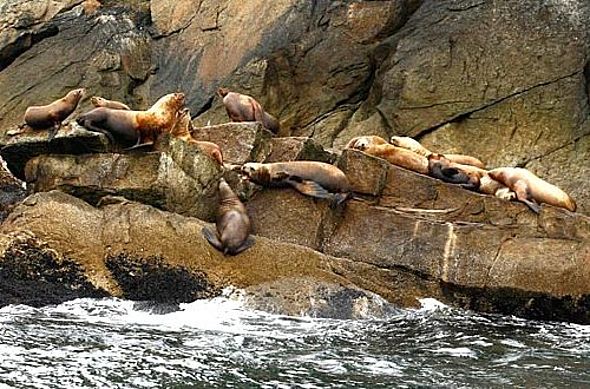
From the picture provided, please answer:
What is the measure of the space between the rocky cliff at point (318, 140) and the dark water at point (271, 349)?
493mm

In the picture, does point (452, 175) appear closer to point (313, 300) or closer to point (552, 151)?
point (313, 300)

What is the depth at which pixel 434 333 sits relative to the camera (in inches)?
308

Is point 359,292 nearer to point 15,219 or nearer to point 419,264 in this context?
point 419,264

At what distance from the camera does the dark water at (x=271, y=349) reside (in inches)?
233

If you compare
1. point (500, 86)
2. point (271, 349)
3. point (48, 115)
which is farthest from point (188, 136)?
point (500, 86)

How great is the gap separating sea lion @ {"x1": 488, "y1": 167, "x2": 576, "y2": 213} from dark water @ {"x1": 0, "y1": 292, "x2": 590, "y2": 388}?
202 centimetres

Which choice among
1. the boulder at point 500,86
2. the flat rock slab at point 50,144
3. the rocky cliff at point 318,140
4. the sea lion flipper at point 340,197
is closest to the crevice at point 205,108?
the rocky cliff at point 318,140

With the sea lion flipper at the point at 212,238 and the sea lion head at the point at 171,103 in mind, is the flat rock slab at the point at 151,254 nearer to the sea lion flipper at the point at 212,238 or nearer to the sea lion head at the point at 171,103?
the sea lion flipper at the point at 212,238

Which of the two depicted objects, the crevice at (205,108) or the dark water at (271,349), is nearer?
the dark water at (271,349)

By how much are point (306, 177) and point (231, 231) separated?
135cm

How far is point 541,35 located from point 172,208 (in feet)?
27.6

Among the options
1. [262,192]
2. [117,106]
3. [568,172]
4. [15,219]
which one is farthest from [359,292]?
[568,172]

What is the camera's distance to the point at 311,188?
31.8ft

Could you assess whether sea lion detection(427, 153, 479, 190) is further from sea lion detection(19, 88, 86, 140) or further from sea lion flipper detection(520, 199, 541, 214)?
sea lion detection(19, 88, 86, 140)
